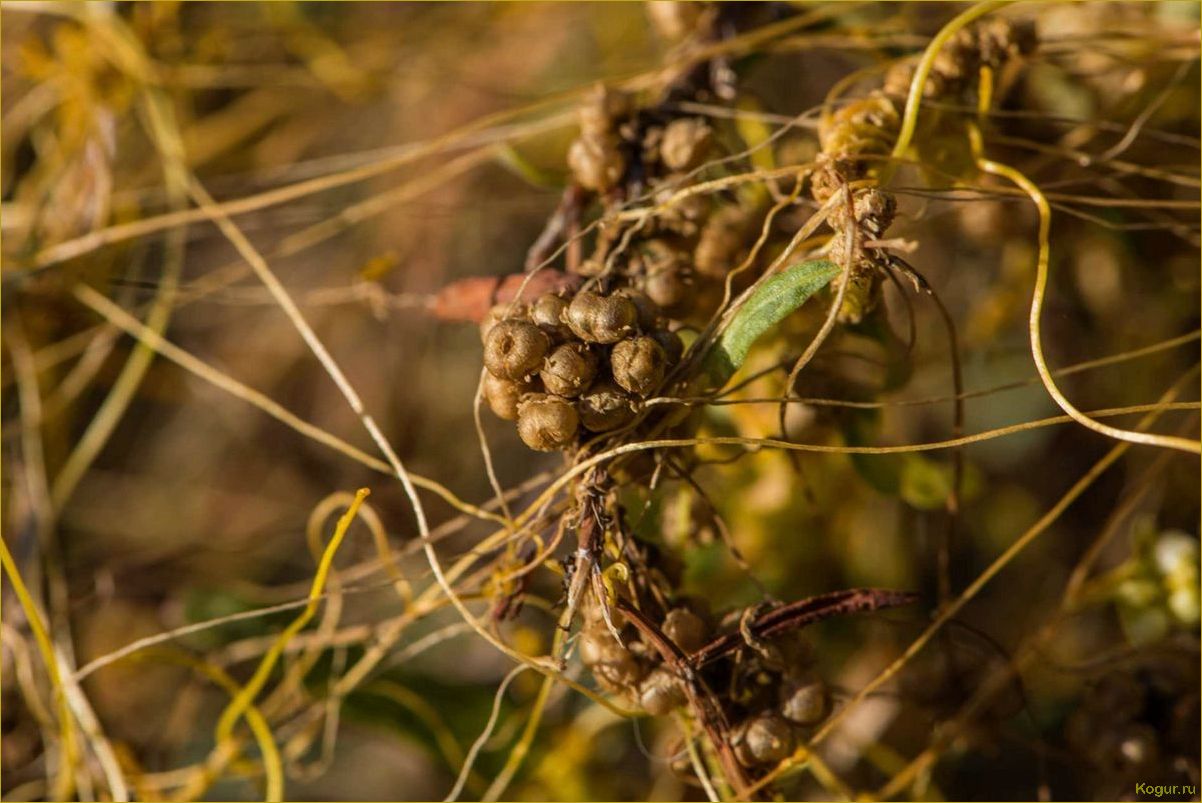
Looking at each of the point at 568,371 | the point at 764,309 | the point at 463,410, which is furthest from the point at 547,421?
the point at 463,410

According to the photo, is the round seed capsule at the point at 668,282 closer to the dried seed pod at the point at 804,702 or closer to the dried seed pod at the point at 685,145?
the dried seed pod at the point at 685,145

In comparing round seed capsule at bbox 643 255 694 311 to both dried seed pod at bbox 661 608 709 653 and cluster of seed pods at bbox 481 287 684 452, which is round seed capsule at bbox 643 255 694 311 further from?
dried seed pod at bbox 661 608 709 653

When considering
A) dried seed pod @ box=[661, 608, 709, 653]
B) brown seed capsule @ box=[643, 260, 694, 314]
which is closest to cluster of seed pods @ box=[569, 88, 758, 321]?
brown seed capsule @ box=[643, 260, 694, 314]

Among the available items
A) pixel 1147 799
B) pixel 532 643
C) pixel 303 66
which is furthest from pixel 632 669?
pixel 303 66

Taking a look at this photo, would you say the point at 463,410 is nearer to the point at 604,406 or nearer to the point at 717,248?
the point at 717,248

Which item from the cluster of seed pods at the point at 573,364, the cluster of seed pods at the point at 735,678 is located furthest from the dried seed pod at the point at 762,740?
the cluster of seed pods at the point at 573,364

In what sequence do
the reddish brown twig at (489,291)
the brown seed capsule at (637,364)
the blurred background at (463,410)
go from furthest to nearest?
the blurred background at (463,410) < the reddish brown twig at (489,291) < the brown seed capsule at (637,364)
